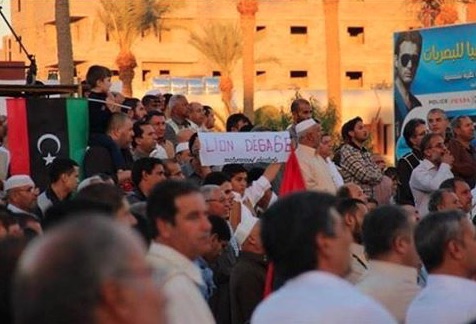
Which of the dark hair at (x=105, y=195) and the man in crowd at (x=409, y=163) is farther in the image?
the man in crowd at (x=409, y=163)

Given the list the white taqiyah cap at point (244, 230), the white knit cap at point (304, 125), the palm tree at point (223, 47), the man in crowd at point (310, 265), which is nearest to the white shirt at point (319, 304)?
the man in crowd at point (310, 265)

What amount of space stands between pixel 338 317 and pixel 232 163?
8060 millimetres

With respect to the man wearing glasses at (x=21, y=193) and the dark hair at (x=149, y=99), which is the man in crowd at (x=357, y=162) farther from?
the man wearing glasses at (x=21, y=193)

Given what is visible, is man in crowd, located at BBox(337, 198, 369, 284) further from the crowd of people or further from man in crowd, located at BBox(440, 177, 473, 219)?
man in crowd, located at BBox(440, 177, 473, 219)

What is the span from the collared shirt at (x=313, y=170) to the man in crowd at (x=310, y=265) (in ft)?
23.6

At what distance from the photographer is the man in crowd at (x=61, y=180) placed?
11039 mm

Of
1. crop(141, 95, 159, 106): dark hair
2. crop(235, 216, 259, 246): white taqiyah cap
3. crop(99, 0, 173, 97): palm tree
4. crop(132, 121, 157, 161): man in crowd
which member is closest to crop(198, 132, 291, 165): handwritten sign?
crop(132, 121, 157, 161): man in crowd

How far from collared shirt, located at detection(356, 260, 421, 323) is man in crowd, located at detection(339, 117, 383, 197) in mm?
6696

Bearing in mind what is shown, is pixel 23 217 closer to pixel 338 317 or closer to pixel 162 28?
pixel 338 317

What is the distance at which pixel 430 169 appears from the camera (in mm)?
13047

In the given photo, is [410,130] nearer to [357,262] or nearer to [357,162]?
[357,162]

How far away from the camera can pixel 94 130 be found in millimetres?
12750

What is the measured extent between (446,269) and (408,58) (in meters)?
17.7

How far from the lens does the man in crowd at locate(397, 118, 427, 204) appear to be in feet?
45.0
